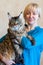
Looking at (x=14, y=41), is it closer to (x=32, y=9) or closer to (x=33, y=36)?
(x=33, y=36)

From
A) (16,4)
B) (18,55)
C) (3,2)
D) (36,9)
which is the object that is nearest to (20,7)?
(16,4)

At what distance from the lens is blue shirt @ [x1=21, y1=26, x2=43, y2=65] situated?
5.32 feet

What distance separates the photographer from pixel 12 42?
169cm

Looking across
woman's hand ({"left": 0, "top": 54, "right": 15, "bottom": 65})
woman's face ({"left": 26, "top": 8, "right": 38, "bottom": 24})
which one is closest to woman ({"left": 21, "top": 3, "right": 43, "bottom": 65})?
woman's face ({"left": 26, "top": 8, "right": 38, "bottom": 24})

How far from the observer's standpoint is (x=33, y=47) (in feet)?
5.51

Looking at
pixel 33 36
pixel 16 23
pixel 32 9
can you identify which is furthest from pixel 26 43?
pixel 32 9

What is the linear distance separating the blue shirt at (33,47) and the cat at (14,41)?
38mm

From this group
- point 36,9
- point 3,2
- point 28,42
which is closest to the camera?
point 28,42

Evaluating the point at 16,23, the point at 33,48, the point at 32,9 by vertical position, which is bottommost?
the point at 33,48

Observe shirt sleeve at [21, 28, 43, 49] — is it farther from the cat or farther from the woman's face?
the woman's face

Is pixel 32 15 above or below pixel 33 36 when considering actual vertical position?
above

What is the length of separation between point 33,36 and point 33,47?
0.10m

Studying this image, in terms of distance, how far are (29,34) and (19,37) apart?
93 millimetres

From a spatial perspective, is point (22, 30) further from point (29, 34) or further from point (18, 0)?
point (18, 0)
